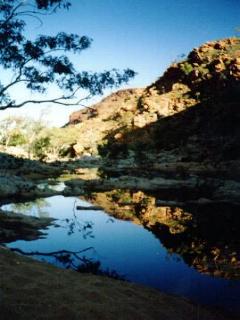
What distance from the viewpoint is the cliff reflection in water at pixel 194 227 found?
24.9ft

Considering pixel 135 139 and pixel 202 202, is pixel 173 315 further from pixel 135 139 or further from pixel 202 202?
pixel 135 139

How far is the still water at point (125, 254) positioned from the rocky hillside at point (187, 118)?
2211 centimetres

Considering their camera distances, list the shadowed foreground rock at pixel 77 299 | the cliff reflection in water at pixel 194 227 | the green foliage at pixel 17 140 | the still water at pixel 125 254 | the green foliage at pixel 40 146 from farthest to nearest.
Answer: the green foliage at pixel 17 140, the green foliage at pixel 40 146, the cliff reflection in water at pixel 194 227, the still water at pixel 125 254, the shadowed foreground rock at pixel 77 299

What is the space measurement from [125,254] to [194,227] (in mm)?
2948

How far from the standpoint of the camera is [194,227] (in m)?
10.4

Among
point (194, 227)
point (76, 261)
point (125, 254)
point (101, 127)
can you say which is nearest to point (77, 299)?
point (76, 261)

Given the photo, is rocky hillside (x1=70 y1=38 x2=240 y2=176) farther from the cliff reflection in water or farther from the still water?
the still water

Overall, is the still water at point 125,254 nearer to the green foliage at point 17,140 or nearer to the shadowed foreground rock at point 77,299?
the shadowed foreground rock at point 77,299

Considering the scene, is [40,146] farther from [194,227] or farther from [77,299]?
[77,299]

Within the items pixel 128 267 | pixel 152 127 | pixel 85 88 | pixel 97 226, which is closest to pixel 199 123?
pixel 152 127

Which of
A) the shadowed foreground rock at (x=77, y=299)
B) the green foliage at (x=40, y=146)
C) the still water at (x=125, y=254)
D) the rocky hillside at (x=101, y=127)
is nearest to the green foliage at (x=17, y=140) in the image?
the green foliage at (x=40, y=146)

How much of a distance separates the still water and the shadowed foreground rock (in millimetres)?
937

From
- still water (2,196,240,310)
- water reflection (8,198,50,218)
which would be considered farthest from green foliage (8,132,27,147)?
still water (2,196,240,310)

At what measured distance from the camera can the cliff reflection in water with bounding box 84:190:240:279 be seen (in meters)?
7.59
